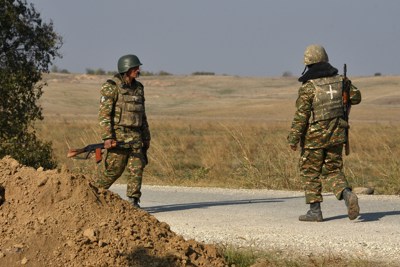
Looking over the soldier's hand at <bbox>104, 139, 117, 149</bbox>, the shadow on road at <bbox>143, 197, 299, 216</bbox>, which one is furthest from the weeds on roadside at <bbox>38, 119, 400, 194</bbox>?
the shadow on road at <bbox>143, 197, 299, 216</bbox>

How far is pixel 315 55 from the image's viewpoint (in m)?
10.5

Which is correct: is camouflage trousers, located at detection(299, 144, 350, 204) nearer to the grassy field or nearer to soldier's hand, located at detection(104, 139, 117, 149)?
soldier's hand, located at detection(104, 139, 117, 149)

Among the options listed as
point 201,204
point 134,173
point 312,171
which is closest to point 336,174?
point 312,171

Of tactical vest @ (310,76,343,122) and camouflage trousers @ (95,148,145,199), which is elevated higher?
tactical vest @ (310,76,343,122)

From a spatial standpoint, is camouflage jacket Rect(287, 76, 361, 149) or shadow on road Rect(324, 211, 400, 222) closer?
camouflage jacket Rect(287, 76, 361, 149)

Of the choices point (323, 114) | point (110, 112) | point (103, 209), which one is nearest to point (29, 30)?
point (110, 112)

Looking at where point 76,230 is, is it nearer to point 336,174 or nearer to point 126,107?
point 126,107

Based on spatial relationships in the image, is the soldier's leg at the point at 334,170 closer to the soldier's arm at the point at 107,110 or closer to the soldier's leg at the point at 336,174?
the soldier's leg at the point at 336,174

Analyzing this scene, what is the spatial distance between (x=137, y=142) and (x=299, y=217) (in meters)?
2.00

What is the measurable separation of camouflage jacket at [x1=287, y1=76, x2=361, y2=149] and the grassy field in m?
2.62

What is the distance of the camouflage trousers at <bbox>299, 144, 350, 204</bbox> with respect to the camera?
10.6 metres

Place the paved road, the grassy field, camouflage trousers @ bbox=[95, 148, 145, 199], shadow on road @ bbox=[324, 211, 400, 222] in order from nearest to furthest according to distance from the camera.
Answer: the paved road, camouflage trousers @ bbox=[95, 148, 145, 199], shadow on road @ bbox=[324, 211, 400, 222], the grassy field

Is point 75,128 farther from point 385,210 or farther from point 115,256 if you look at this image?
point 115,256

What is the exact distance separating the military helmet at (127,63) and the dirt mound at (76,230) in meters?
2.36
